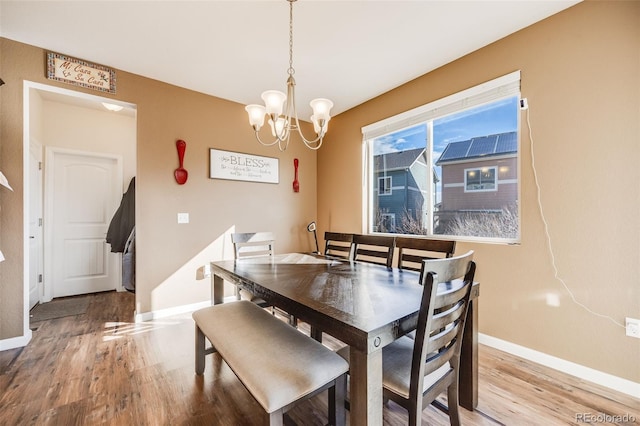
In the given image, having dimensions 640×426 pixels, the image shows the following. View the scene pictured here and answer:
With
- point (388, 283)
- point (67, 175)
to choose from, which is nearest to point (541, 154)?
point (388, 283)

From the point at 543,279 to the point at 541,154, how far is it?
95 centimetres

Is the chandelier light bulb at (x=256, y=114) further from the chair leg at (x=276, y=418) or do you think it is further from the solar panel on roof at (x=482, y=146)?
the solar panel on roof at (x=482, y=146)

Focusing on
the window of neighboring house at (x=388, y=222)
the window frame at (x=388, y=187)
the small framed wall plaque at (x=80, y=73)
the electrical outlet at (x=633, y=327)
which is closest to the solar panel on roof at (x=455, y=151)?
the window frame at (x=388, y=187)

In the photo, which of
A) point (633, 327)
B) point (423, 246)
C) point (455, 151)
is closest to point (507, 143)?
point (455, 151)

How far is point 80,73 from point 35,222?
6.41ft

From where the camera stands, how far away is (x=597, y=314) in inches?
70.3

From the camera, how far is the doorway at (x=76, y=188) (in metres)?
3.39

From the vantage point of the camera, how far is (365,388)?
948 mm

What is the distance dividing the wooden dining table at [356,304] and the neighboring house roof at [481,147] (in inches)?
57.3

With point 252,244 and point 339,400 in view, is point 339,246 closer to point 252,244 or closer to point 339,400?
point 252,244

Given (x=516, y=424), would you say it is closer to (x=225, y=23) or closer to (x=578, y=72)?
(x=578, y=72)

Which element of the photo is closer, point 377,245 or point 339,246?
point 377,245

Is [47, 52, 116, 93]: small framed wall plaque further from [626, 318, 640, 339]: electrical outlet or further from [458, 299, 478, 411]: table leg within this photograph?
[626, 318, 640, 339]: electrical outlet

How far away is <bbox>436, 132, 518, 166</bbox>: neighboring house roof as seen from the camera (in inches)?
89.3
